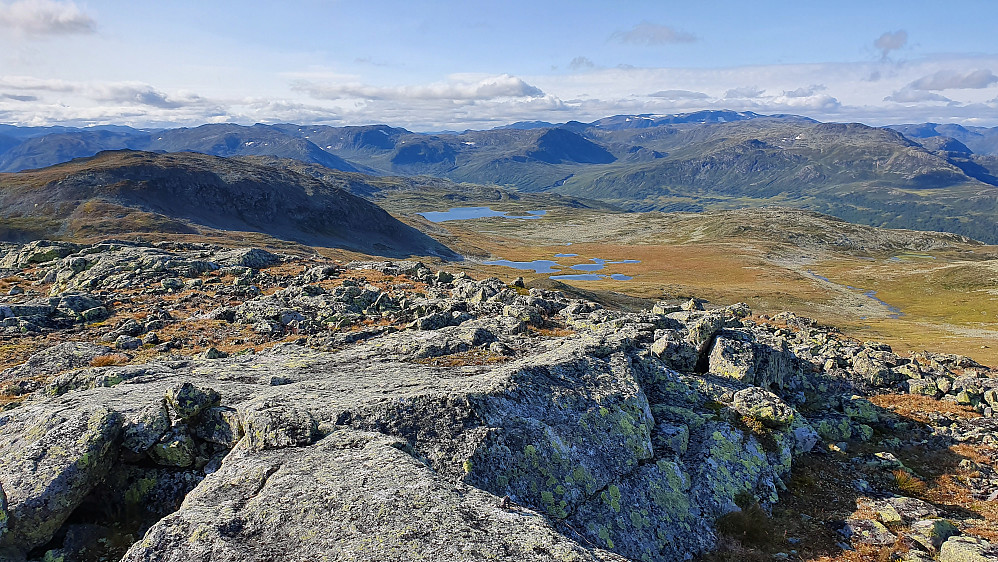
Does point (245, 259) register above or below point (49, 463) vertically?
below

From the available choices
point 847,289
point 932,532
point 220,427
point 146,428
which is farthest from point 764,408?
point 847,289

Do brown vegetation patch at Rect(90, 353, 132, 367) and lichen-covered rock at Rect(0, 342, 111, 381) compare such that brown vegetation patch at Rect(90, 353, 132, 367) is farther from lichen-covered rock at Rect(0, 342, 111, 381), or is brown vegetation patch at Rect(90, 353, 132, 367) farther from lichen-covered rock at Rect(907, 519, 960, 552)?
lichen-covered rock at Rect(907, 519, 960, 552)

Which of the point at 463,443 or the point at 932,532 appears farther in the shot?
the point at 932,532

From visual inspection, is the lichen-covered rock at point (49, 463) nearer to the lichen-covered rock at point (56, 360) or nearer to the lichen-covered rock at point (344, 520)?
the lichen-covered rock at point (344, 520)

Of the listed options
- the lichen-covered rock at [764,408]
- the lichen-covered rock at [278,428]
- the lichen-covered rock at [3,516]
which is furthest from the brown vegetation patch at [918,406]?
the lichen-covered rock at [3,516]

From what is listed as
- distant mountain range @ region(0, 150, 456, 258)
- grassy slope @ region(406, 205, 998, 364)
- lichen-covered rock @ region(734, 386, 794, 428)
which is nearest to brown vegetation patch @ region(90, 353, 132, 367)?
lichen-covered rock @ region(734, 386, 794, 428)

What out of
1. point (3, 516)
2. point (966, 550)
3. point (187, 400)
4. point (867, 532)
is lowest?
point (867, 532)

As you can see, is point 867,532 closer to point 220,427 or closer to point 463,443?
point 463,443
